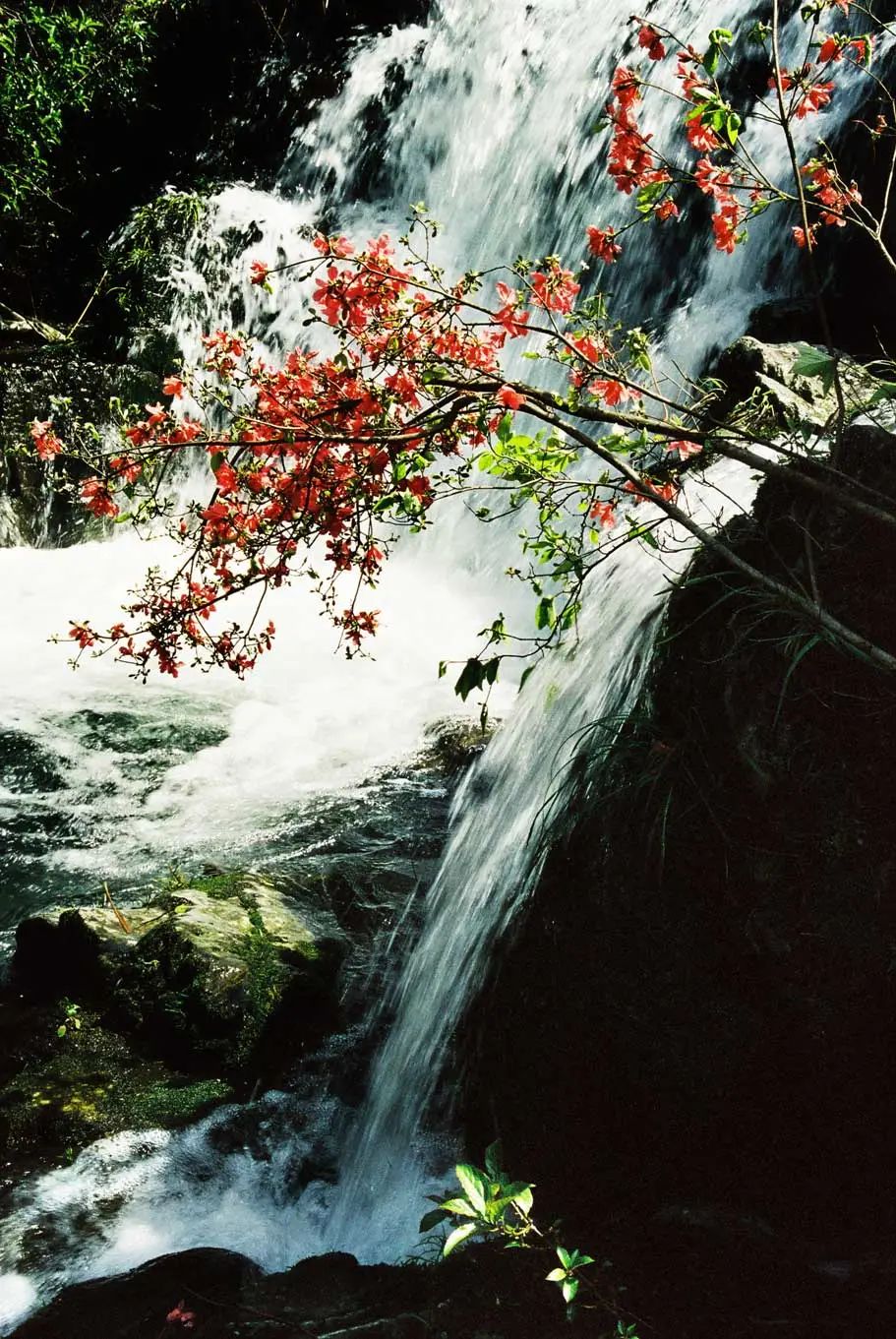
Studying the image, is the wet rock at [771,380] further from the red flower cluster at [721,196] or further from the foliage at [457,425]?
the red flower cluster at [721,196]

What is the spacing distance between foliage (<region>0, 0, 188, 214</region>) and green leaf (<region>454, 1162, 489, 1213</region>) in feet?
38.5

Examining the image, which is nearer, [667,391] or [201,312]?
[667,391]

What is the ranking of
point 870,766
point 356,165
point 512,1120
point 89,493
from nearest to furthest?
1. point 870,766
2. point 512,1120
3. point 89,493
4. point 356,165

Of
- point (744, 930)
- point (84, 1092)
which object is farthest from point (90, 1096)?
point (744, 930)

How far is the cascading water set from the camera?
10.5 feet

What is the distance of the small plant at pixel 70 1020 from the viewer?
3877 mm

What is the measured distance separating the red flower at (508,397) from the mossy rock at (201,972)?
2.50 metres

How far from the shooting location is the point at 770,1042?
235 centimetres

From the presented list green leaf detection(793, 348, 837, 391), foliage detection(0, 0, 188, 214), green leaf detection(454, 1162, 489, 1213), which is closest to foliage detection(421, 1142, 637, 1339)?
green leaf detection(454, 1162, 489, 1213)

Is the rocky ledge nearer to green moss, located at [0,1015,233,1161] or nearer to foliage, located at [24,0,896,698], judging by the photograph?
green moss, located at [0,1015,233,1161]

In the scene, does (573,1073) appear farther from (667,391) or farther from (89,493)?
Answer: (667,391)

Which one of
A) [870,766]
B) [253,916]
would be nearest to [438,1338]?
[870,766]

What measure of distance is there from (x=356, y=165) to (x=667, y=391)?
6939mm

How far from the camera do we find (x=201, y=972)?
381 cm
